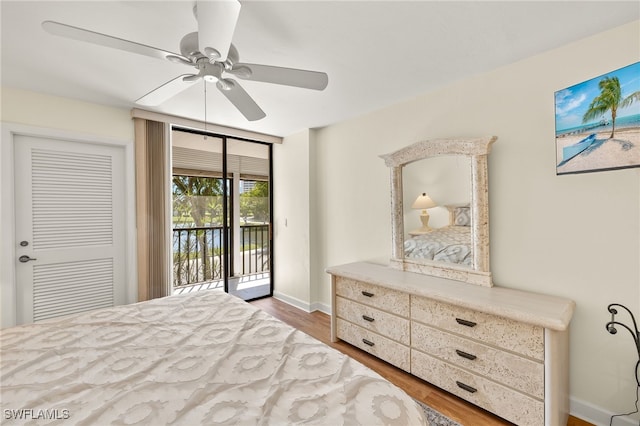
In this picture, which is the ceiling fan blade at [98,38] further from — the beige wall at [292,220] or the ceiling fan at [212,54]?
the beige wall at [292,220]

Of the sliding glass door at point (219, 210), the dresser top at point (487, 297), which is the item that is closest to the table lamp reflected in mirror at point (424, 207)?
the dresser top at point (487, 297)

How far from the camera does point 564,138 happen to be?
1767mm

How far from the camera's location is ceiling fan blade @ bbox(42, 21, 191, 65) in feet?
3.72

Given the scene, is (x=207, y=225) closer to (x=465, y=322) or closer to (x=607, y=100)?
(x=465, y=322)

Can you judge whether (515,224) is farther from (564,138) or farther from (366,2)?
(366,2)

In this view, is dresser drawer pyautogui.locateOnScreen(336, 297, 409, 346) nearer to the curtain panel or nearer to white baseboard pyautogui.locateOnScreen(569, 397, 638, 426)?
white baseboard pyautogui.locateOnScreen(569, 397, 638, 426)

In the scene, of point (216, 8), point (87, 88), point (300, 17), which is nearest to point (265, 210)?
point (87, 88)

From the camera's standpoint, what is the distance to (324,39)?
1719 mm

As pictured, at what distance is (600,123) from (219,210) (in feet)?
12.5

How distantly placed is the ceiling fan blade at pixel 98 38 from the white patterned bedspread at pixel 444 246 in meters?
2.27

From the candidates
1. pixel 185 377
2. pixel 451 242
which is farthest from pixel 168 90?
pixel 451 242

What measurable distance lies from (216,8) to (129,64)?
135 cm

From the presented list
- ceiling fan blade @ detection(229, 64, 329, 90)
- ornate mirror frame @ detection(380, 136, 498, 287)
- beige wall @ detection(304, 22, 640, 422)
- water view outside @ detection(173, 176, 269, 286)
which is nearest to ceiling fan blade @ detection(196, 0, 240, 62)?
ceiling fan blade @ detection(229, 64, 329, 90)

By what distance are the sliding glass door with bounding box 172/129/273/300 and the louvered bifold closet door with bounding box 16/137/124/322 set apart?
75 cm
